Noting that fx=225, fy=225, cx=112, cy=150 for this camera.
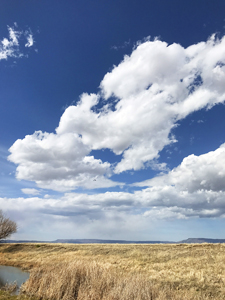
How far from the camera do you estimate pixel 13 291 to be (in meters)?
25.0

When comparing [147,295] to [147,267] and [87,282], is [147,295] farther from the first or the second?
[147,267]

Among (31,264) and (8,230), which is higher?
(8,230)

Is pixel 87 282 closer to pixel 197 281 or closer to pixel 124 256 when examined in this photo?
pixel 197 281

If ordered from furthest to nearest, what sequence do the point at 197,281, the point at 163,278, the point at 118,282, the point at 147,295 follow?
the point at 163,278 → the point at 197,281 → the point at 118,282 → the point at 147,295

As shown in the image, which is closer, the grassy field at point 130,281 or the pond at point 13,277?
the grassy field at point 130,281

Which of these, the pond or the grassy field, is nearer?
the grassy field

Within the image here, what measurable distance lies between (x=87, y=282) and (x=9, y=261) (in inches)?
1693

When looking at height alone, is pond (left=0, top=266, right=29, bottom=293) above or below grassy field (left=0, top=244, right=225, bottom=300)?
below

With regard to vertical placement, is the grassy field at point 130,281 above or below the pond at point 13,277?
A: above

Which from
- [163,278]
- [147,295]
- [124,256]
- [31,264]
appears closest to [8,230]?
[31,264]

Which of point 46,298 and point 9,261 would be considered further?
point 9,261

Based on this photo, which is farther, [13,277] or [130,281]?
[13,277]

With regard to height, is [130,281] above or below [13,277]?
above

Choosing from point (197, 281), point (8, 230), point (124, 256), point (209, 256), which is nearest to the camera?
point (197, 281)
